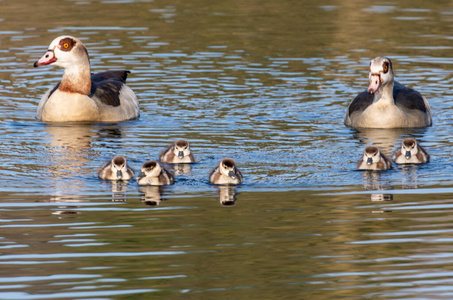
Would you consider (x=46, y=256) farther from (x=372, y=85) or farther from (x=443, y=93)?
(x=443, y=93)

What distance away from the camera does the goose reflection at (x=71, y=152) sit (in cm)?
1321

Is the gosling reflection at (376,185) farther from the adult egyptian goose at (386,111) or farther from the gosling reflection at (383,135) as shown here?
the adult egyptian goose at (386,111)

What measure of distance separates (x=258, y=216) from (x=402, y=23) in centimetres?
1879

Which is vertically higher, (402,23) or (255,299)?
(402,23)

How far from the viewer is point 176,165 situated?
1441cm

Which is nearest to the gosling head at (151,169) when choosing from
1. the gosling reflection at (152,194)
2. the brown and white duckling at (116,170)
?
the gosling reflection at (152,194)

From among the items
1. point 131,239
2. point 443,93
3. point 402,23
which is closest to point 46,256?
point 131,239

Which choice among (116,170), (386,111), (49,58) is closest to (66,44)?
(49,58)

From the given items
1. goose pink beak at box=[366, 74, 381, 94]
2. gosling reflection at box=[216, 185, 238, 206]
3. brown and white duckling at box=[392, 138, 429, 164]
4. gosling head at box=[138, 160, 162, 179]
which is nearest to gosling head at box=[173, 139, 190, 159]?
gosling head at box=[138, 160, 162, 179]

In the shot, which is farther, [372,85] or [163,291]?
[372,85]

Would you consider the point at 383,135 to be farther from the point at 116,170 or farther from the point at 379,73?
the point at 116,170

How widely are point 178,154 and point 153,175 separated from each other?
1.27 meters

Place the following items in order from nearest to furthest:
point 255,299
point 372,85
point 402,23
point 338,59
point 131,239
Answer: point 255,299, point 131,239, point 372,85, point 338,59, point 402,23

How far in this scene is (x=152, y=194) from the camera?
12.7 meters
